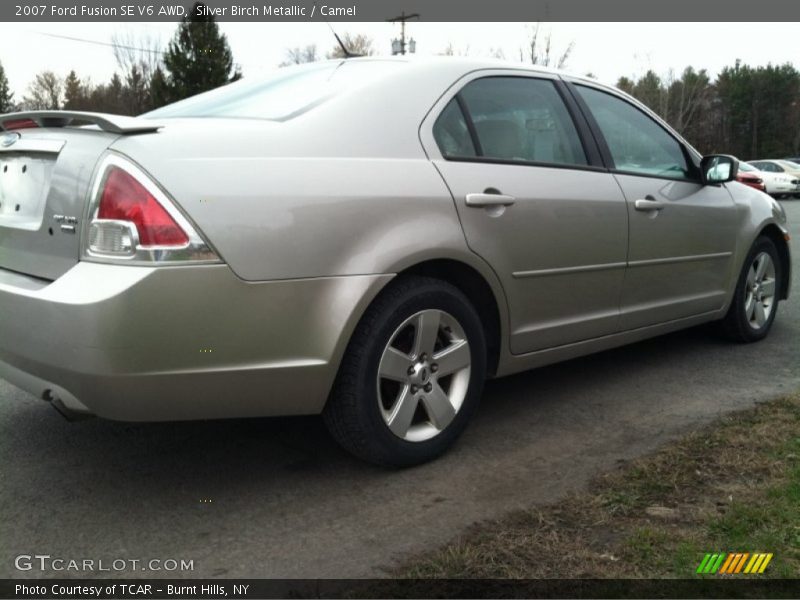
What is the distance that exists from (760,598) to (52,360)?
7.13 ft

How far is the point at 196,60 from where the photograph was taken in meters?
45.0

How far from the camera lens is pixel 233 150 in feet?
8.63

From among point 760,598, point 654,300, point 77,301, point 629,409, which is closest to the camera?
point 760,598

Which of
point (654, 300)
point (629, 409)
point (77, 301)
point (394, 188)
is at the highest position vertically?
point (394, 188)

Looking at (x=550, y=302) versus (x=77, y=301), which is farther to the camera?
(x=550, y=302)

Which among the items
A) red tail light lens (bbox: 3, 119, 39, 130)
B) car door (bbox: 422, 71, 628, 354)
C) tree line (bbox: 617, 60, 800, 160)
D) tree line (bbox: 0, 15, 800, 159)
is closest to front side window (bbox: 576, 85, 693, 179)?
car door (bbox: 422, 71, 628, 354)

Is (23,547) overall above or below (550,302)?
below

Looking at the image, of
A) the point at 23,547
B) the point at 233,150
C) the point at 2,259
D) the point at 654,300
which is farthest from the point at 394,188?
the point at 654,300

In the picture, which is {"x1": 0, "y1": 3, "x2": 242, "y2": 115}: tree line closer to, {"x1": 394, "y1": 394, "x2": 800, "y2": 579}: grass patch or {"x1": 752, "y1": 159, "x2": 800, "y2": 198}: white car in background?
{"x1": 752, "y1": 159, "x2": 800, "y2": 198}: white car in background

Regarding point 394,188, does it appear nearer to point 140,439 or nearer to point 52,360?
point 52,360

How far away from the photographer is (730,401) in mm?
3992

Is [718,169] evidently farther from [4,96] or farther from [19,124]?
[4,96]

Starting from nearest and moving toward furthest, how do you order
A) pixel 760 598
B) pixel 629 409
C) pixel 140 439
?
pixel 760 598, pixel 140 439, pixel 629 409

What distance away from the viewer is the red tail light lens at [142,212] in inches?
96.9
